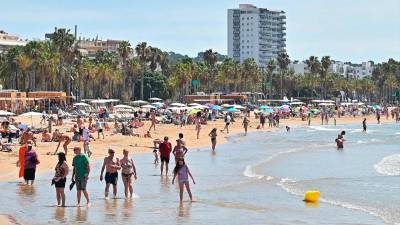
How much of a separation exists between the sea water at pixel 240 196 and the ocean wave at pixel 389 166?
1.5 inches

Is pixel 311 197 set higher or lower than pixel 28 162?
lower

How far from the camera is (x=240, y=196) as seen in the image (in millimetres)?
18469

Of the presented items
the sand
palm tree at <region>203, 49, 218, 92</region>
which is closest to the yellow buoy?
the sand

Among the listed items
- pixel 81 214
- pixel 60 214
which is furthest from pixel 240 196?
pixel 60 214

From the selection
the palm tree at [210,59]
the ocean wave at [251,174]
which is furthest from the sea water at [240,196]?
the palm tree at [210,59]

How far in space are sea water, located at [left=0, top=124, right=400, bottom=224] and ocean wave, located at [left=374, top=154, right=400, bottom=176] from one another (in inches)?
1.5

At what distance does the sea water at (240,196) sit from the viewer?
1466cm

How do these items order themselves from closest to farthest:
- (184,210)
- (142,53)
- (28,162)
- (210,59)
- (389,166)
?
(184,210), (28,162), (389,166), (142,53), (210,59)

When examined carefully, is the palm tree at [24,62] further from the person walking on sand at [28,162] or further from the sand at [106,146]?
the person walking on sand at [28,162]

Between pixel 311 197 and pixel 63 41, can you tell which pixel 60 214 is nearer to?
pixel 311 197

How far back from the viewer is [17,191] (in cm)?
1791

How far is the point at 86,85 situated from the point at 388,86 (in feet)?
291

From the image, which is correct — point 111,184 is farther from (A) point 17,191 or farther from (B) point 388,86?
(B) point 388,86

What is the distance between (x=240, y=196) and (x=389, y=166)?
41.8 feet
